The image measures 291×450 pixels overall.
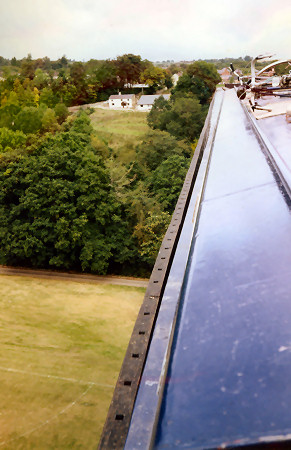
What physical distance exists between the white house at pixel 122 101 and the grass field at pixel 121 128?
6.00ft

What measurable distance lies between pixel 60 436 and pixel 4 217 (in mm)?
8034

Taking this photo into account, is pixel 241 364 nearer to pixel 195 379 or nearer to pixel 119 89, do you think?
pixel 195 379

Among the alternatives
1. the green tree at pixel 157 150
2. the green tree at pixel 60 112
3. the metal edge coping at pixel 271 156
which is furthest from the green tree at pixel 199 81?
the metal edge coping at pixel 271 156

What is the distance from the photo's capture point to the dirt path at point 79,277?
460 inches

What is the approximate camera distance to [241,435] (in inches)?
29.2

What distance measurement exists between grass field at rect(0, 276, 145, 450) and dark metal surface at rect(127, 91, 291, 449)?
566 centimetres

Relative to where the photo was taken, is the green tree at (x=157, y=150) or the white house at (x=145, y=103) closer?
the green tree at (x=157, y=150)

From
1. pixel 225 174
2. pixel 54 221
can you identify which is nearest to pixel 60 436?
pixel 225 174

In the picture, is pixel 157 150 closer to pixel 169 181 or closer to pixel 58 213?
pixel 169 181

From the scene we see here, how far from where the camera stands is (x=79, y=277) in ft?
39.1

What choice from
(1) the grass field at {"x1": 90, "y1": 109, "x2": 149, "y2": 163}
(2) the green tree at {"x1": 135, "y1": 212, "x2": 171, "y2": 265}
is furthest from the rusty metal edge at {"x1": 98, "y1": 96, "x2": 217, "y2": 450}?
(1) the grass field at {"x1": 90, "y1": 109, "x2": 149, "y2": 163}

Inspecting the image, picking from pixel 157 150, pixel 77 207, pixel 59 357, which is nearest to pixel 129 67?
pixel 157 150

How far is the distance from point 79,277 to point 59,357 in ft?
14.3

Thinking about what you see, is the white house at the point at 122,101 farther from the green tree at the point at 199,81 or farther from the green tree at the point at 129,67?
the green tree at the point at 199,81
